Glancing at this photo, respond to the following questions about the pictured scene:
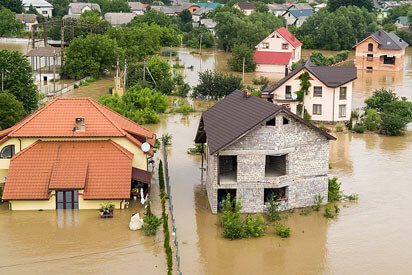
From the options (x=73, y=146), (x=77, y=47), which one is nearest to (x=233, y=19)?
(x=77, y=47)

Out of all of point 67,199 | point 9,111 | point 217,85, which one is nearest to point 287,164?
point 67,199

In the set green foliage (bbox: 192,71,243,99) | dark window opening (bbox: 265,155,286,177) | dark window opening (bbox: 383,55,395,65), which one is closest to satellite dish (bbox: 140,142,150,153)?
dark window opening (bbox: 265,155,286,177)

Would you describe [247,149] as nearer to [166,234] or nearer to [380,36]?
[166,234]

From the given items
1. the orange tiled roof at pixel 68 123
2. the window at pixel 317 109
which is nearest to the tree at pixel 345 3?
the window at pixel 317 109

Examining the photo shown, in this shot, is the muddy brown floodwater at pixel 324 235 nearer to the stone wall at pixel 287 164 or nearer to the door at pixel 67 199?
the stone wall at pixel 287 164

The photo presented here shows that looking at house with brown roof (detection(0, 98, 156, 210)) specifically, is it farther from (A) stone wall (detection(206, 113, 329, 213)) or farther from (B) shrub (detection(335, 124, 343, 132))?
(B) shrub (detection(335, 124, 343, 132))
